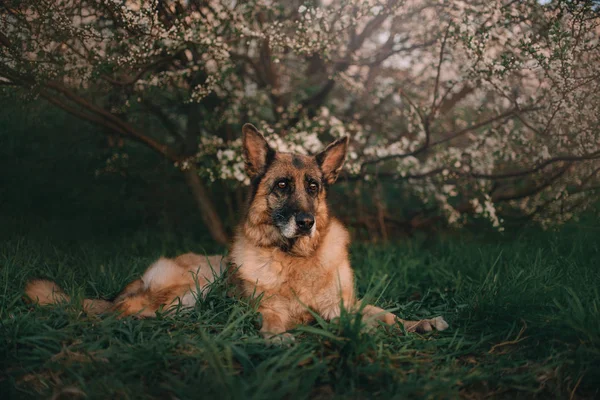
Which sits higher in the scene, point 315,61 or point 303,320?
point 315,61

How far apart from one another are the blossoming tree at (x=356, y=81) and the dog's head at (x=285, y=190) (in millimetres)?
1138

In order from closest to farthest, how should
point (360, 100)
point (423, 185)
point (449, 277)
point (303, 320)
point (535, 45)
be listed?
point (303, 320)
point (535, 45)
point (449, 277)
point (423, 185)
point (360, 100)

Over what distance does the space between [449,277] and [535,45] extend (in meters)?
2.49

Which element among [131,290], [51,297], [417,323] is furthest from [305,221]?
[51,297]

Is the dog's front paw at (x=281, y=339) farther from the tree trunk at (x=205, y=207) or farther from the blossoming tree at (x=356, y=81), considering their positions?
the tree trunk at (x=205, y=207)

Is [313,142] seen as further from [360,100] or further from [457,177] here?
[360,100]

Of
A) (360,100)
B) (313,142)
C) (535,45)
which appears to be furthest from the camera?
(360,100)

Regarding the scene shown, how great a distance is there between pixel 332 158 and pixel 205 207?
2855 mm

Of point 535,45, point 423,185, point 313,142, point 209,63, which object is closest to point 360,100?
point 423,185

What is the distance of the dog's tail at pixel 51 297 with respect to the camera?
3316 millimetres

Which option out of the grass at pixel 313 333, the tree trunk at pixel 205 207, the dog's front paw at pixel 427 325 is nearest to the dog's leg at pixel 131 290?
the grass at pixel 313 333

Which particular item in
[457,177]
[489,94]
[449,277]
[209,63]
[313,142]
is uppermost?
[209,63]

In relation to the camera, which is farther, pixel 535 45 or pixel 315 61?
pixel 315 61

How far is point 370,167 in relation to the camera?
6820 millimetres
